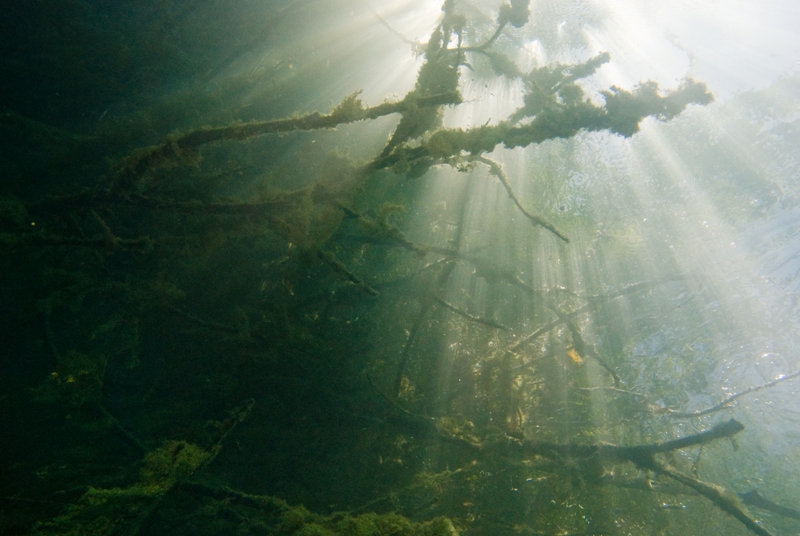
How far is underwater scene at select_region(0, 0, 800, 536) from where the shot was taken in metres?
3.34

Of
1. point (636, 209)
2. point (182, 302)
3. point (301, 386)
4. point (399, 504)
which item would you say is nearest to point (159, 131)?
point (182, 302)

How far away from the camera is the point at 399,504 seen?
5.71 meters

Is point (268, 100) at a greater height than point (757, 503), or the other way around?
point (268, 100)

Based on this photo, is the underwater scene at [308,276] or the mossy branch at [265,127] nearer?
the mossy branch at [265,127]

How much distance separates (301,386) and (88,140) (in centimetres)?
448

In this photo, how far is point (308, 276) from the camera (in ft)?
20.4

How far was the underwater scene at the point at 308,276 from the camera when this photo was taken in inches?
131

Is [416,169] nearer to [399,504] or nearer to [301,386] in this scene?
[301,386]

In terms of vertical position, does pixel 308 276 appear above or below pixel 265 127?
above

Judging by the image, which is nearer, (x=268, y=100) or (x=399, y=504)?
(x=399, y=504)

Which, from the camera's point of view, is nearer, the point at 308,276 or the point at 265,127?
the point at 265,127

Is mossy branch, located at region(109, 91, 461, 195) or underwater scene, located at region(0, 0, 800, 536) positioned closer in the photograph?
mossy branch, located at region(109, 91, 461, 195)

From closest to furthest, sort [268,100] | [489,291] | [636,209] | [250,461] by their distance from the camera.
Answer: [250,461] → [268,100] → [489,291] → [636,209]

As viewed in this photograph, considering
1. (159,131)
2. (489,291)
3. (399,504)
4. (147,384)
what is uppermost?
(489,291)
